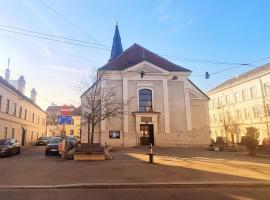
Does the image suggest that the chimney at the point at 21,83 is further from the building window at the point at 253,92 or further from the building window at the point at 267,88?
the building window at the point at 267,88

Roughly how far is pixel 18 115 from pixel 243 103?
137 feet

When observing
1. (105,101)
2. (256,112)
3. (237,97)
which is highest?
(237,97)

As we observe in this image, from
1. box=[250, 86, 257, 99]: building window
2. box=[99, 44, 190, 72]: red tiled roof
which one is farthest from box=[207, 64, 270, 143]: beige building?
box=[99, 44, 190, 72]: red tiled roof

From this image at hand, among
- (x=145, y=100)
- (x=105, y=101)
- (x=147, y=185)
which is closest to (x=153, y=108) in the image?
(x=145, y=100)

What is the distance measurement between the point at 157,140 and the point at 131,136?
339 cm

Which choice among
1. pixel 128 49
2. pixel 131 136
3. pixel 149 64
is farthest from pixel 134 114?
pixel 128 49

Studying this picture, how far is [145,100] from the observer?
34688 mm

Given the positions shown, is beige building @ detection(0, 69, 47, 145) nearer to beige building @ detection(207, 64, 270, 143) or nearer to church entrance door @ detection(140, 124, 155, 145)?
church entrance door @ detection(140, 124, 155, 145)

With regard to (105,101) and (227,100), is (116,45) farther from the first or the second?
(227,100)

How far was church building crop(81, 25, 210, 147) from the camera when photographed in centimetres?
3294

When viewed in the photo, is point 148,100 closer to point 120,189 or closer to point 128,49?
point 128,49

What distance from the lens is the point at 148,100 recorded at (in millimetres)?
34750

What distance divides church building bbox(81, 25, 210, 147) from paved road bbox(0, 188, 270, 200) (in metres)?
23.5

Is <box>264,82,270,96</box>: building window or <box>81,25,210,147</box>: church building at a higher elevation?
Answer: <box>264,82,270,96</box>: building window
